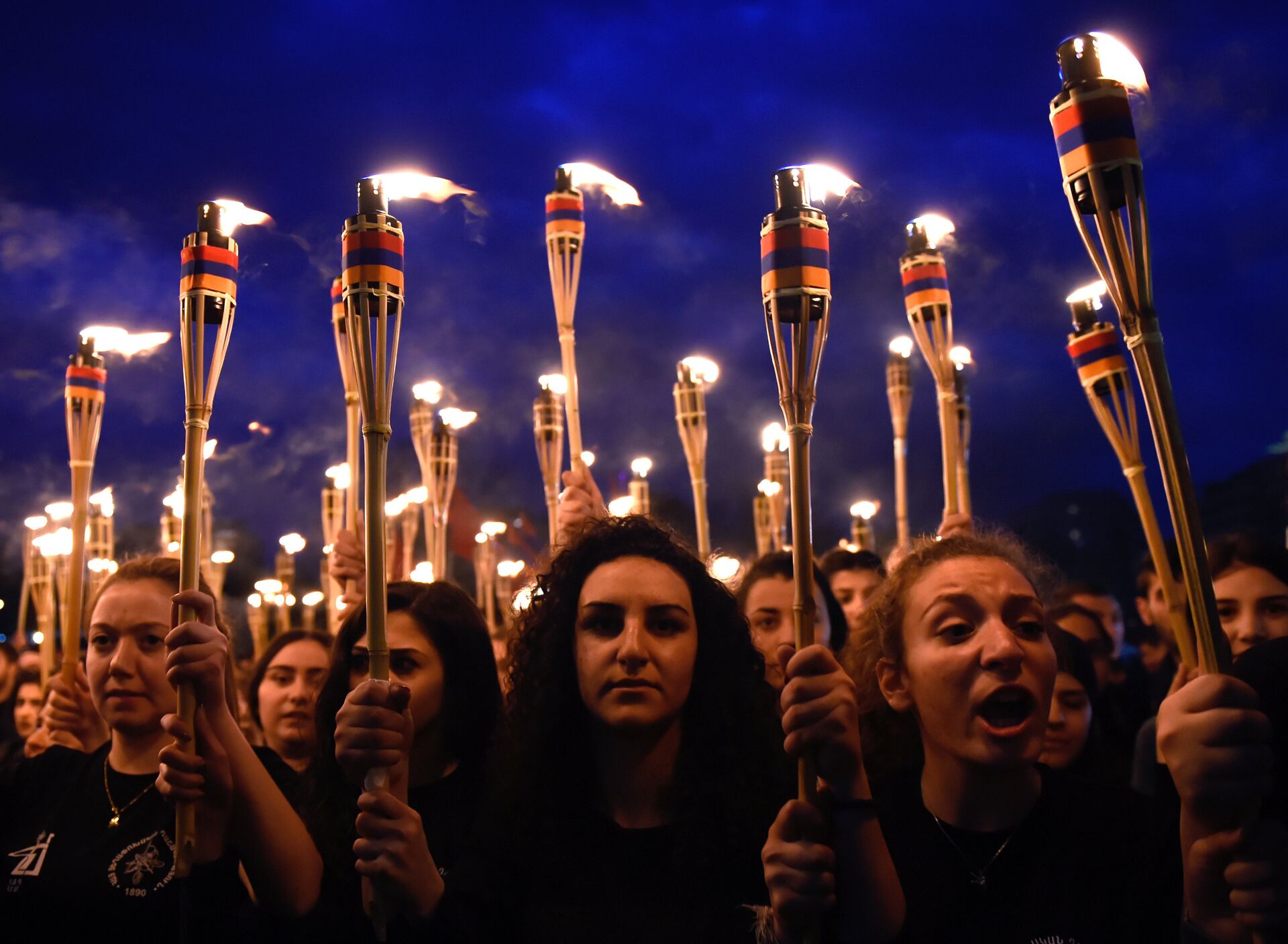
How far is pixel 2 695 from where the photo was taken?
9.04 m

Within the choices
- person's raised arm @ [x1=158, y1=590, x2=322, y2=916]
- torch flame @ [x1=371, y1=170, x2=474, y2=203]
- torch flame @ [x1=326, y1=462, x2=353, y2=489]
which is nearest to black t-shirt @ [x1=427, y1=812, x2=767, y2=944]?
person's raised arm @ [x1=158, y1=590, x2=322, y2=916]

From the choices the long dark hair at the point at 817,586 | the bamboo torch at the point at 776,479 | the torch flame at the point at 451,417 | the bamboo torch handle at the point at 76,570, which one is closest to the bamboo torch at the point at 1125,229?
the long dark hair at the point at 817,586

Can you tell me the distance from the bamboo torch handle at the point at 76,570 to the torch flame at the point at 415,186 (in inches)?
73.6

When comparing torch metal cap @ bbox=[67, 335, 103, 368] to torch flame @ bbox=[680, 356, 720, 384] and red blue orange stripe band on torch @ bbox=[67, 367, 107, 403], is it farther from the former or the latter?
torch flame @ bbox=[680, 356, 720, 384]

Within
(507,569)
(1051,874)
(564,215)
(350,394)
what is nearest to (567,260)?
(564,215)

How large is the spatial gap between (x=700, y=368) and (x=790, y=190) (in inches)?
200

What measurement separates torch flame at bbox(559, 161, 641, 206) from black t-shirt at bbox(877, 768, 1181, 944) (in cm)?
388

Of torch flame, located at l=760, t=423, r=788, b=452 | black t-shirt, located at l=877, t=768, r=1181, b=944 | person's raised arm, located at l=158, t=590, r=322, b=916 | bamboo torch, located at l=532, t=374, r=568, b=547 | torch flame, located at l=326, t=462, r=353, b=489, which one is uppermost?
torch flame, located at l=760, t=423, r=788, b=452

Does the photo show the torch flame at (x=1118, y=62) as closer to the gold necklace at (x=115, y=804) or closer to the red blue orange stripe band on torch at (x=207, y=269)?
the red blue orange stripe band on torch at (x=207, y=269)

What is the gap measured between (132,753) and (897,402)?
Result: 6.93 metres

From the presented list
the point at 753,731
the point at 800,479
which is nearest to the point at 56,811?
the point at 753,731

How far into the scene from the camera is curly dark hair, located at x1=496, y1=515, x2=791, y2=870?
312 centimetres

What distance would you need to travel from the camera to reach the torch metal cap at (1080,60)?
7.41 ft

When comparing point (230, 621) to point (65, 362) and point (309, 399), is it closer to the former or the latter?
point (65, 362)
